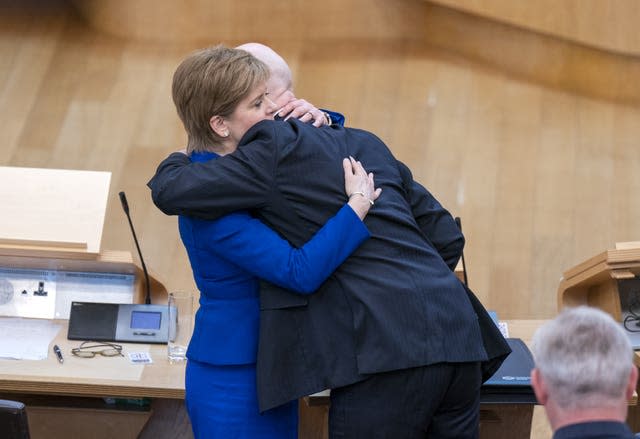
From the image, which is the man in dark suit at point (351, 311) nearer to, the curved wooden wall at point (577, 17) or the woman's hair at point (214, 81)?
the woman's hair at point (214, 81)

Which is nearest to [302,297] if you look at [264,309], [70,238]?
[264,309]

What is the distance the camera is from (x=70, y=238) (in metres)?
2.73

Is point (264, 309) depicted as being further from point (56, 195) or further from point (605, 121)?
point (605, 121)

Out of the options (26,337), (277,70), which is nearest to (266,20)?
(26,337)

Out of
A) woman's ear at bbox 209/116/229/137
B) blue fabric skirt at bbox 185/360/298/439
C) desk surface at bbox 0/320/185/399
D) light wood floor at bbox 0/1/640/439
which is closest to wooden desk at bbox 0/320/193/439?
desk surface at bbox 0/320/185/399

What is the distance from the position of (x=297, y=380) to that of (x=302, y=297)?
136 mm

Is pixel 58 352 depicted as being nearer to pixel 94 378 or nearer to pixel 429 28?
pixel 94 378

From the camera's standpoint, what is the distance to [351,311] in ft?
5.74

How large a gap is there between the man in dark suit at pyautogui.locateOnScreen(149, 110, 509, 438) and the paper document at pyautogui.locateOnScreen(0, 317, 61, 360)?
0.97m

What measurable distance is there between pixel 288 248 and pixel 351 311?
14cm

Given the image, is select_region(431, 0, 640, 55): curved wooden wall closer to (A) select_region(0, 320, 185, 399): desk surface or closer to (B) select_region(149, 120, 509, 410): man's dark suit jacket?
(A) select_region(0, 320, 185, 399): desk surface

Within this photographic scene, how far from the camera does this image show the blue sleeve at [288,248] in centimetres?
173

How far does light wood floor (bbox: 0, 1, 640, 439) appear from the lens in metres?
4.32

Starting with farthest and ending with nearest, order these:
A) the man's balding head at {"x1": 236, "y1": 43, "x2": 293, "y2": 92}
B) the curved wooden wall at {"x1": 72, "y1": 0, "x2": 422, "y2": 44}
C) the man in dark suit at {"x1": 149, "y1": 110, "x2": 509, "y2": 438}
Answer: the curved wooden wall at {"x1": 72, "y1": 0, "x2": 422, "y2": 44} → the man's balding head at {"x1": 236, "y1": 43, "x2": 293, "y2": 92} → the man in dark suit at {"x1": 149, "y1": 110, "x2": 509, "y2": 438}
